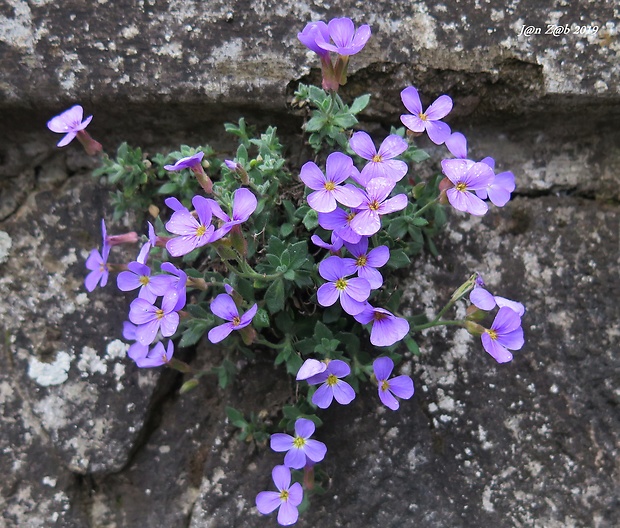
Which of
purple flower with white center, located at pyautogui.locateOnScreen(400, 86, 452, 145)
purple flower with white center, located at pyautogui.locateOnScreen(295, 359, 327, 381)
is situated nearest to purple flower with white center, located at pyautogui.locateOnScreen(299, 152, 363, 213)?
purple flower with white center, located at pyautogui.locateOnScreen(400, 86, 452, 145)

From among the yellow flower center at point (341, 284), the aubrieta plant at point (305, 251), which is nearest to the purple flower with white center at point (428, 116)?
the aubrieta plant at point (305, 251)

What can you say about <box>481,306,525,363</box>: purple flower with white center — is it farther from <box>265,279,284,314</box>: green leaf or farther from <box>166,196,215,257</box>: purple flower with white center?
<box>166,196,215,257</box>: purple flower with white center

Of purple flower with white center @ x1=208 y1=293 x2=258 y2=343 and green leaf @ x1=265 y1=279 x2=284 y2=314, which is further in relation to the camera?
green leaf @ x1=265 y1=279 x2=284 y2=314

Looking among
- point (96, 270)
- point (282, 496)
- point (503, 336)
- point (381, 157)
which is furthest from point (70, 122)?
point (503, 336)

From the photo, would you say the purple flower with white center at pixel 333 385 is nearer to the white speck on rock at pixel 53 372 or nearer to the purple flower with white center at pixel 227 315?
the purple flower with white center at pixel 227 315

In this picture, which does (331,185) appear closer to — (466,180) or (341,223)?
(341,223)

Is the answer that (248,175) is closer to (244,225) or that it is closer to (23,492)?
(244,225)

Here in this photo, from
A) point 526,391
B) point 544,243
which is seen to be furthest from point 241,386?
point 544,243
